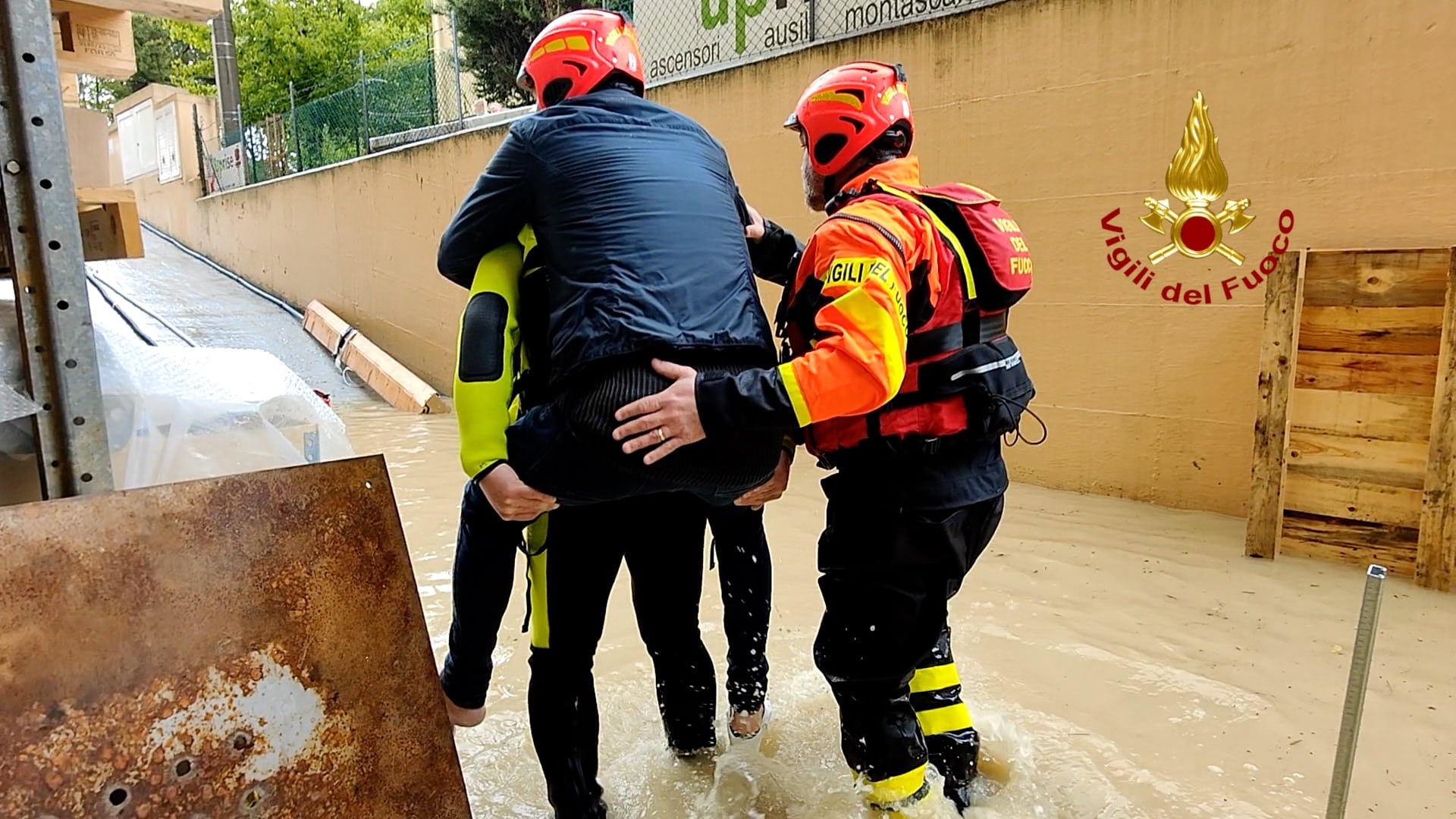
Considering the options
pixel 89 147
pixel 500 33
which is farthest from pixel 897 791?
pixel 500 33

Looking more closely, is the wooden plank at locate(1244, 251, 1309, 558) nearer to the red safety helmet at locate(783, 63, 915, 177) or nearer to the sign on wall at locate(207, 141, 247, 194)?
the red safety helmet at locate(783, 63, 915, 177)

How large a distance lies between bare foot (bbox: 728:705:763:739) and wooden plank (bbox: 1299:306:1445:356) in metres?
2.89

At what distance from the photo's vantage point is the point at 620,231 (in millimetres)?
1808

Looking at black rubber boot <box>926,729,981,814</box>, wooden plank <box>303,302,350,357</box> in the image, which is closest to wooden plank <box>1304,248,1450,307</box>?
black rubber boot <box>926,729,981,814</box>

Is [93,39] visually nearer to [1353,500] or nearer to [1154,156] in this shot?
[1154,156]

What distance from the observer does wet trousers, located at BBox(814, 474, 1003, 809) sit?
198 centimetres

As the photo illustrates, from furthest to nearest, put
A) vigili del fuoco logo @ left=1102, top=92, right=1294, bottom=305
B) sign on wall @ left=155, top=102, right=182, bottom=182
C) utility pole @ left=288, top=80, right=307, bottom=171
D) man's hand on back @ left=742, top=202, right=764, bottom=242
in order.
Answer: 1. sign on wall @ left=155, top=102, right=182, bottom=182
2. utility pole @ left=288, top=80, right=307, bottom=171
3. vigili del fuoco logo @ left=1102, top=92, right=1294, bottom=305
4. man's hand on back @ left=742, top=202, right=764, bottom=242

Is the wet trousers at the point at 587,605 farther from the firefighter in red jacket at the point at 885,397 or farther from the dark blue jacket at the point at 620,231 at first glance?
the dark blue jacket at the point at 620,231

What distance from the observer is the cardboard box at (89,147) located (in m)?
2.04

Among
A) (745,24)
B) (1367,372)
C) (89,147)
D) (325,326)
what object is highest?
(745,24)

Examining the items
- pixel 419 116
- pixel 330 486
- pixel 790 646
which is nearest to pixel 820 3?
pixel 790 646

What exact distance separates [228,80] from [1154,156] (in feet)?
51.9

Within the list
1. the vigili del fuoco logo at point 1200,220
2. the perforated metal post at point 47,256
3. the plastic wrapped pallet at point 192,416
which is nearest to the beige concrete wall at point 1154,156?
the vigili del fuoco logo at point 1200,220

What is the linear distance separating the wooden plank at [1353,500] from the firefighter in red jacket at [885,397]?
2.59m
